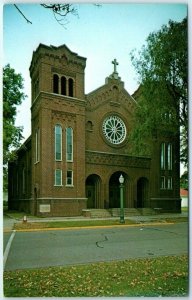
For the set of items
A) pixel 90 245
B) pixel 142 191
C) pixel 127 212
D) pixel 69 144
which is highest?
pixel 69 144

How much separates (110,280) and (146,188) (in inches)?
166

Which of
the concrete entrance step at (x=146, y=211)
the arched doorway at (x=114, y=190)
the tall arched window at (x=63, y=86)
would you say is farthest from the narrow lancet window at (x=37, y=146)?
the concrete entrance step at (x=146, y=211)

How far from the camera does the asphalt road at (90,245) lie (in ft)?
20.4

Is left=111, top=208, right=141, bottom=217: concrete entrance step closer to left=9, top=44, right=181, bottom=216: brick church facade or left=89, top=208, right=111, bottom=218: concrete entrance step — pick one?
left=9, top=44, right=181, bottom=216: brick church facade

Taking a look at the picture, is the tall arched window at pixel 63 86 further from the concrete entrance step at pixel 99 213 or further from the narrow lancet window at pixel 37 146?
the concrete entrance step at pixel 99 213

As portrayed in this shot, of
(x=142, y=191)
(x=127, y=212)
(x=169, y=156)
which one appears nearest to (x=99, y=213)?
(x=127, y=212)

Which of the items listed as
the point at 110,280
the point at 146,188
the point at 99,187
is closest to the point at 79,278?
the point at 110,280

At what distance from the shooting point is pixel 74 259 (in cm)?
638

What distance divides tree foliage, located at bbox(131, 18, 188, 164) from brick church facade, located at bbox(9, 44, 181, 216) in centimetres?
40

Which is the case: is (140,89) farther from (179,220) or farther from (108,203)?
(179,220)

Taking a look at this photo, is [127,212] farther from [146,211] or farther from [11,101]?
[11,101]

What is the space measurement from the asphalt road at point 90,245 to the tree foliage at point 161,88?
1.64 metres

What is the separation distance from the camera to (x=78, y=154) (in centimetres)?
1202

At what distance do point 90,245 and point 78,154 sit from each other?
4.73m
